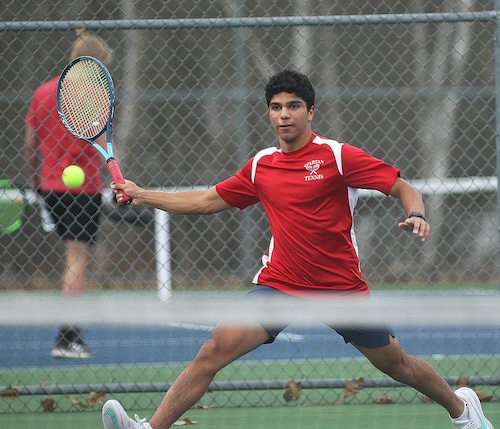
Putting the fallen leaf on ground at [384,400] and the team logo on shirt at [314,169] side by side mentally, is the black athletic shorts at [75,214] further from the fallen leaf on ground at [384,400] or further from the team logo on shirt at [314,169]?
the team logo on shirt at [314,169]

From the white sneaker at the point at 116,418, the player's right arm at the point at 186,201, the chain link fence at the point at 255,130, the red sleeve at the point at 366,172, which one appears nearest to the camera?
the white sneaker at the point at 116,418

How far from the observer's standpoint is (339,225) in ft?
13.3

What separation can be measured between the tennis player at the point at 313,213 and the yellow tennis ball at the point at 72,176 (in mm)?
1693

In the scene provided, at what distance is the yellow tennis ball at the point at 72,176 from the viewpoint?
19.0 ft

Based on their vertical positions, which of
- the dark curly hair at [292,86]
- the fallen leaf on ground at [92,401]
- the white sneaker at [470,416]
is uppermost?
the dark curly hair at [292,86]

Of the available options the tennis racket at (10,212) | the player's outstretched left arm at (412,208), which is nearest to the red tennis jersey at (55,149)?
the tennis racket at (10,212)

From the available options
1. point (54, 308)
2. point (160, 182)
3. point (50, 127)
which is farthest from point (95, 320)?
point (160, 182)

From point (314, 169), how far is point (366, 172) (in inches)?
7.7

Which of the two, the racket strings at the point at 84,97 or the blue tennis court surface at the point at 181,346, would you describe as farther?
the blue tennis court surface at the point at 181,346

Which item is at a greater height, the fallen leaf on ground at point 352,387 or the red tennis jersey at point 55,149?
the red tennis jersey at point 55,149

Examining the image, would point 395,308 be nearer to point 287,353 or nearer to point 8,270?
point 287,353

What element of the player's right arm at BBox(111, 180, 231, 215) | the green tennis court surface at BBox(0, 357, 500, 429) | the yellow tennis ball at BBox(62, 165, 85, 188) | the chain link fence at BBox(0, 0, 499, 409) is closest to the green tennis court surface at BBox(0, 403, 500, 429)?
the green tennis court surface at BBox(0, 357, 500, 429)

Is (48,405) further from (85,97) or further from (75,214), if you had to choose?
(85,97)

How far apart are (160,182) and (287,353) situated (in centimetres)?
428
